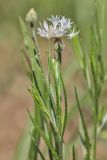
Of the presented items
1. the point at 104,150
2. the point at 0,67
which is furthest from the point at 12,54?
the point at 104,150

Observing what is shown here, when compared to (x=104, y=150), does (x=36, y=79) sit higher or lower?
lower

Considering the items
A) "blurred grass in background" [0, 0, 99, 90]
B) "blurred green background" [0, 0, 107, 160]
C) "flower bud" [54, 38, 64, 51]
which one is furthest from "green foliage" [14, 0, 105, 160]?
"blurred grass in background" [0, 0, 99, 90]

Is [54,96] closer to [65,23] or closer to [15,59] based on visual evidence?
[65,23]

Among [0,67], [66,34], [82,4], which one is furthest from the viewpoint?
[82,4]

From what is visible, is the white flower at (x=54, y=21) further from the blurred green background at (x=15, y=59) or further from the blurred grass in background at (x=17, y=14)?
the blurred grass in background at (x=17, y=14)

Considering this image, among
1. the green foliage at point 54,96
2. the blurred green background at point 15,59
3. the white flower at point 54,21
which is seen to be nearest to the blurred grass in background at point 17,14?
the blurred green background at point 15,59

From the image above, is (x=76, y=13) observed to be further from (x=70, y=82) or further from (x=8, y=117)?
(x=8, y=117)

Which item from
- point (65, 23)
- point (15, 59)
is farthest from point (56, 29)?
point (15, 59)

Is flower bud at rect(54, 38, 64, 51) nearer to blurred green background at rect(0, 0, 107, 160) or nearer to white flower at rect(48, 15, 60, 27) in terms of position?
white flower at rect(48, 15, 60, 27)
